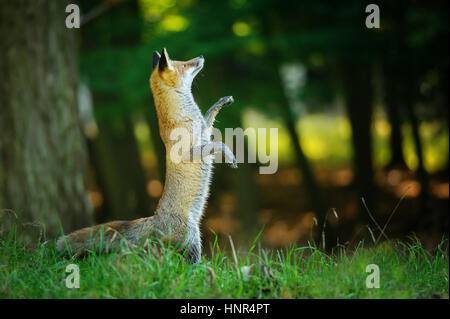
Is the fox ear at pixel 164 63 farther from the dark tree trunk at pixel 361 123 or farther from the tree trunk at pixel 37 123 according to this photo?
the dark tree trunk at pixel 361 123

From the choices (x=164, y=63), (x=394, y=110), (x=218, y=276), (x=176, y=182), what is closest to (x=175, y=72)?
(x=164, y=63)

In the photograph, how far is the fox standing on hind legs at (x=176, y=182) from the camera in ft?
14.1

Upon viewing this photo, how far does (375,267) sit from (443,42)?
753 centimetres

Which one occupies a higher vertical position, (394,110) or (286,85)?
(286,85)

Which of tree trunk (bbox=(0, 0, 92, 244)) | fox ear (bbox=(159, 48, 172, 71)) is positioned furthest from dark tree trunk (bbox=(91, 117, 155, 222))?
fox ear (bbox=(159, 48, 172, 71))

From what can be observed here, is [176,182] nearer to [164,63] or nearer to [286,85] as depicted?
[164,63]

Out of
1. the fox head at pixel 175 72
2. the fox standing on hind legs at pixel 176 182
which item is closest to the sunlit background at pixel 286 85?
the fox standing on hind legs at pixel 176 182

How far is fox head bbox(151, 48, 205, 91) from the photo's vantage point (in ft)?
16.4

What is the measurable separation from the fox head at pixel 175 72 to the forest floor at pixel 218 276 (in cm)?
177

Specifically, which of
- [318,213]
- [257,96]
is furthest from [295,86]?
[318,213]

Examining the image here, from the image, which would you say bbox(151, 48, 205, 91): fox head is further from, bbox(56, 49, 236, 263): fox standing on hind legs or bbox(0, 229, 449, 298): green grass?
bbox(0, 229, 449, 298): green grass

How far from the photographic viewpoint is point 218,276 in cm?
394

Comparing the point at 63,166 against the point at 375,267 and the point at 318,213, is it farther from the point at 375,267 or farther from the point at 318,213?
the point at 318,213
